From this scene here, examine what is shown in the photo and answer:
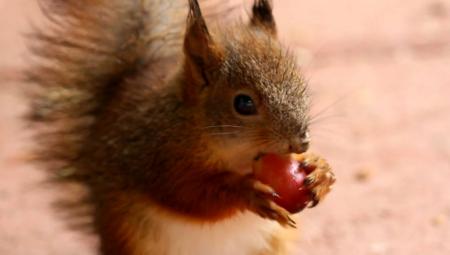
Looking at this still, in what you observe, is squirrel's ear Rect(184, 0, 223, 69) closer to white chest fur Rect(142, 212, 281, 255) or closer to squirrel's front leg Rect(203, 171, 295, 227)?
squirrel's front leg Rect(203, 171, 295, 227)

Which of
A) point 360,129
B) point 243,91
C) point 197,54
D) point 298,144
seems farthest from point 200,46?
point 360,129

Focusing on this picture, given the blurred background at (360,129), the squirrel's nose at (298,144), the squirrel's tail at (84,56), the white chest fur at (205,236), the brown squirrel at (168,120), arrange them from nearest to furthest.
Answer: the squirrel's nose at (298,144) < the brown squirrel at (168,120) < the white chest fur at (205,236) < the squirrel's tail at (84,56) < the blurred background at (360,129)

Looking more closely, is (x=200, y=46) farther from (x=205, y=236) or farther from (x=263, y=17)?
(x=205, y=236)

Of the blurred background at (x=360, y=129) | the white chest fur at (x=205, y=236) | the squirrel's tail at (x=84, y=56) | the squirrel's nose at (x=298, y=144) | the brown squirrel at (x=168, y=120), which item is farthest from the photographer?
the blurred background at (x=360, y=129)

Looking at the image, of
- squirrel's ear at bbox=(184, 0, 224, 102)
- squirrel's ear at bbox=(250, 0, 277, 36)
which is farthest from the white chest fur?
squirrel's ear at bbox=(250, 0, 277, 36)

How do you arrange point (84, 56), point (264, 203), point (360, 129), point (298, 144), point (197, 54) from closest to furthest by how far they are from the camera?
1. point (298, 144)
2. point (264, 203)
3. point (197, 54)
4. point (84, 56)
5. point (360, 129)

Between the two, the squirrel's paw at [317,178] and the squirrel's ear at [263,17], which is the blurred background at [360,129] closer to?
the squirrel's paw at [317,178]

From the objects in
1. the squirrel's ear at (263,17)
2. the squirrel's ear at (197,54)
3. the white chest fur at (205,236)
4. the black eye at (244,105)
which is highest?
the squirrel's ear at (263,17)

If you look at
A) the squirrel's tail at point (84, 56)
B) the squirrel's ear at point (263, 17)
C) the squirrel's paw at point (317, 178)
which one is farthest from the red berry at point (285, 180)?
the squirrel's tail at point (84, 56)
